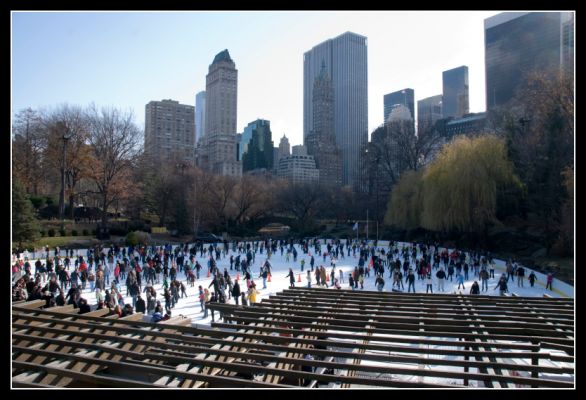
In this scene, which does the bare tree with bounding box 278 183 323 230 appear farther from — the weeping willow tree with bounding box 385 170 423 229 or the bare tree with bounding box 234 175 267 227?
the weeping willow tree with bounding box 385 170 423 229

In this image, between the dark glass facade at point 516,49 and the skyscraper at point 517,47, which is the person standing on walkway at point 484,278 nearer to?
the dark glass facade at point 516,49

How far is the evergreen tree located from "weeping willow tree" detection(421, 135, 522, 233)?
29.7 metres

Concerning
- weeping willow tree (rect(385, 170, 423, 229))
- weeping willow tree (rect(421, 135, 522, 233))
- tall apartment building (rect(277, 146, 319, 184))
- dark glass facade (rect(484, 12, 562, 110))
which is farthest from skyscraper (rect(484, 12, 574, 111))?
weeping willow tree (rect(421, 135, 522, 233))

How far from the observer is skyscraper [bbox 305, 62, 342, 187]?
15925 cm

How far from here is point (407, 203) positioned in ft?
137

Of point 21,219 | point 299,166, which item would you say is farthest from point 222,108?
point 21,219

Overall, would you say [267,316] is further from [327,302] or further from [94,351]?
[94,351]

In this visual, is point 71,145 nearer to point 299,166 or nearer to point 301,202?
point 301,202

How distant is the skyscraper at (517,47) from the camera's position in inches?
3976

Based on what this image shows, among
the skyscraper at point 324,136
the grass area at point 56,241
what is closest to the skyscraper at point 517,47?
the skyscraper at point 324,136

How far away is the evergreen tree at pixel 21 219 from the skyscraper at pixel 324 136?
391 feet

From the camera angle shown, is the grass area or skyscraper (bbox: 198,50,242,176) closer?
the grass area
